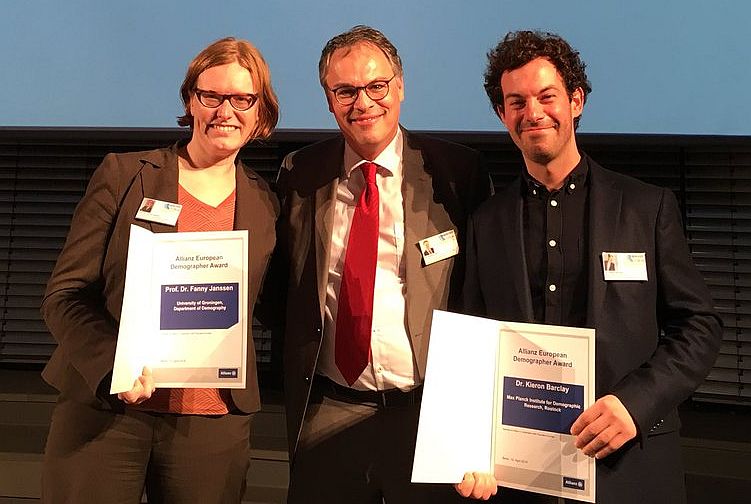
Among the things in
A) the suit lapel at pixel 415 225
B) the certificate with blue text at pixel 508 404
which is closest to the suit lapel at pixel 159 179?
the suit lapel at pixel 415 225

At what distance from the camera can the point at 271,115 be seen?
176 cm

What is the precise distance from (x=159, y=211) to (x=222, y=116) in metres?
0.31

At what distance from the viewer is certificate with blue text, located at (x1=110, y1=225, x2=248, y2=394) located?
4.59 feet

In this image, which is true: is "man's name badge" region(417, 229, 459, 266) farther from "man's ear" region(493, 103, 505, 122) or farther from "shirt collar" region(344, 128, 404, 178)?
"man's ear" region(493, 103, 505, 122)

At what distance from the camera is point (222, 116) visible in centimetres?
162

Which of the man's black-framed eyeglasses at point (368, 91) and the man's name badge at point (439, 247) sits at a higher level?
the man's black-framed eyeglasses at point (368, 91)

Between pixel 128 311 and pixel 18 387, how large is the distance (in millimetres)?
2600

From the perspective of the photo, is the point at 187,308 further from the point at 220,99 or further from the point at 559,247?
the point at 559,247

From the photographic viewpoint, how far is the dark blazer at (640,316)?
4.28 ft

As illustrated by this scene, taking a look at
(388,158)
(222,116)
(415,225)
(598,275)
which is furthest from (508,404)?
(222,116)

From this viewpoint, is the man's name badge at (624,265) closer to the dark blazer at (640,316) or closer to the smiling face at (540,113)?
the dark blazer at (640,316)

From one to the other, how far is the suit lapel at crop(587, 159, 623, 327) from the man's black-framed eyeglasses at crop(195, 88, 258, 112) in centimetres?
95

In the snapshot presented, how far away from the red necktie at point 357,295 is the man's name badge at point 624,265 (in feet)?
2.01

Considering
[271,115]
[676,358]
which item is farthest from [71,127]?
[676,358]
